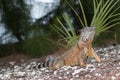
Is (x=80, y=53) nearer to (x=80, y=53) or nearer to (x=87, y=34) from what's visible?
(x=80, y=53)

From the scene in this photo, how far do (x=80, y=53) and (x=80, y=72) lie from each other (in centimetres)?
22

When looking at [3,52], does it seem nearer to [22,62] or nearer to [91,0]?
[22,62]

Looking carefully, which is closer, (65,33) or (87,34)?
(87,34)

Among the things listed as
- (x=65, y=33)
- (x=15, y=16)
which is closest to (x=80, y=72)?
(x=65, y=33)

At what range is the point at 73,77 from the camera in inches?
119

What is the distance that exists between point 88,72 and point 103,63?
0.25 metres

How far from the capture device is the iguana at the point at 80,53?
3.21 metres

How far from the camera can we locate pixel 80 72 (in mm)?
3102

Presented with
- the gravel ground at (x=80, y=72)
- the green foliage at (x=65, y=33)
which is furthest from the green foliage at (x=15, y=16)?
the gravel ground at (x=80, y=72)

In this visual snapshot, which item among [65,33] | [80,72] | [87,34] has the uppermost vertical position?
[65,33]

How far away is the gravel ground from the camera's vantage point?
2.98m

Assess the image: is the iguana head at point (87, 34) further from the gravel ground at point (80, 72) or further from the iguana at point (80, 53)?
the gravel ground at point (80, 72)

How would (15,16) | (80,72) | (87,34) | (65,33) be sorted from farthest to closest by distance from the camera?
(15,16) < (65,33) < (87,34) < (80,72)

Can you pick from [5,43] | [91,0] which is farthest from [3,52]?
[91,0]
